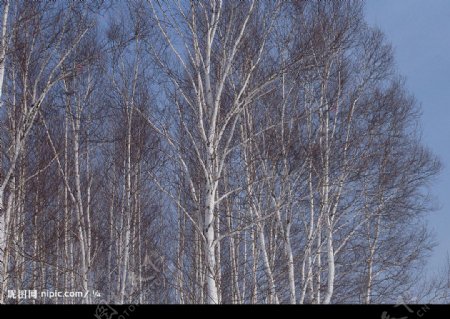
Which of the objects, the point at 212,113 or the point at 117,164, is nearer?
the point at 212,113

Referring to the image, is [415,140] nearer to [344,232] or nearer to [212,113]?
[344,232]

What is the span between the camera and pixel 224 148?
11.2 meters

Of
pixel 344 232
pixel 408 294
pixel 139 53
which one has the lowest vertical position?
pixel 408 294

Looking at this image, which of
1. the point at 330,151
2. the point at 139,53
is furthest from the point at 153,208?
the point at 330,151

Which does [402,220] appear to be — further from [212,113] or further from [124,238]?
[212,113]

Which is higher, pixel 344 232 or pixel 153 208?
pixel 153 208

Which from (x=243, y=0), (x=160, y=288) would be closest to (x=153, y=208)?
(x=160, y=288)

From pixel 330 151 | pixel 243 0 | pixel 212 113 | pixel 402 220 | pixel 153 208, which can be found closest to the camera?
pixel 212 113

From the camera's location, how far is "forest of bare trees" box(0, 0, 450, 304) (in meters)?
10.2

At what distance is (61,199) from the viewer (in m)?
16.3

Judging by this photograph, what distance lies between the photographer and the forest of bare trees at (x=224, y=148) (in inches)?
402

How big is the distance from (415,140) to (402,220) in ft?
5.71

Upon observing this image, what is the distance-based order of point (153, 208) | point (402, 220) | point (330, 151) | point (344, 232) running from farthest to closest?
point (153, 208) < point (402, 220) < point (344, 232) < point (330, 151)

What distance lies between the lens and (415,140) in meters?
15.3
